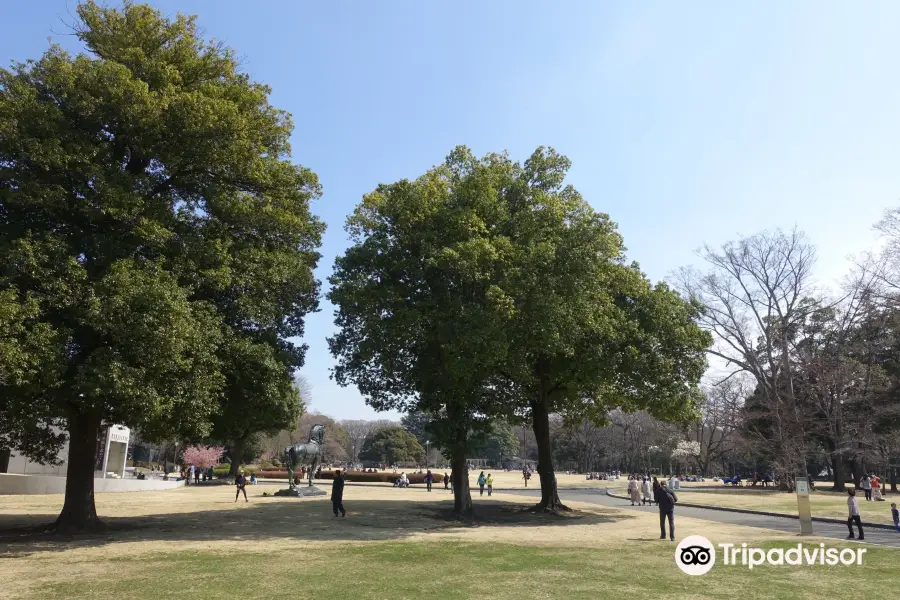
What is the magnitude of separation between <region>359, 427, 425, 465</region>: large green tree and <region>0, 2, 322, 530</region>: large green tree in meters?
80.0

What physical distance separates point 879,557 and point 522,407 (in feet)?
48.1

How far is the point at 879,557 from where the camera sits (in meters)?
12.9

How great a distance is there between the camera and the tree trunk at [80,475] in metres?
16.5

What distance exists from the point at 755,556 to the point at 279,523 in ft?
45.3

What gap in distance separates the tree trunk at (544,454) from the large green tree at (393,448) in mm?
72564

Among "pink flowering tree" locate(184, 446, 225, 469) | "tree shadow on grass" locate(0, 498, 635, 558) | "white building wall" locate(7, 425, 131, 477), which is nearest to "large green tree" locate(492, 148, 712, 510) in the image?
"tree shadow on grass" locate(0, 498, 635, 558)

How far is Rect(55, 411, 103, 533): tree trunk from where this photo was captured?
16.5 metres

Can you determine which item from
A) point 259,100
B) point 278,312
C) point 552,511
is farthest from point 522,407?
point 259,100

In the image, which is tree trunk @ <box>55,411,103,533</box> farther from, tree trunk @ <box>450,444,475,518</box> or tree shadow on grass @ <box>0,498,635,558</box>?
tree trunk @ <box>450,444,475,518</box>

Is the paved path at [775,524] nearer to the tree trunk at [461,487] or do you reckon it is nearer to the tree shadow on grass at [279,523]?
the tree shadow on grass at [279,523]

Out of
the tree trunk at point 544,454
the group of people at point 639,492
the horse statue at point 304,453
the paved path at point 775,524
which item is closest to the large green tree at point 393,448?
the horse statue at point 304,453

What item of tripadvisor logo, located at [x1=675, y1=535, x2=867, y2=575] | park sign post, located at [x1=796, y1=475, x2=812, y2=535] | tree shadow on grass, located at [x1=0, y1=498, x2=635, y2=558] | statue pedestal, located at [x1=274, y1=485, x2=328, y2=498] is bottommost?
statue pedestal, located at [x1=274, y1=485, x2=328, y2=498]

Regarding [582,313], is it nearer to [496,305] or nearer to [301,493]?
[496,305]

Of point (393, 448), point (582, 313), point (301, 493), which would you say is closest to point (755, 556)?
point (582, 313)
